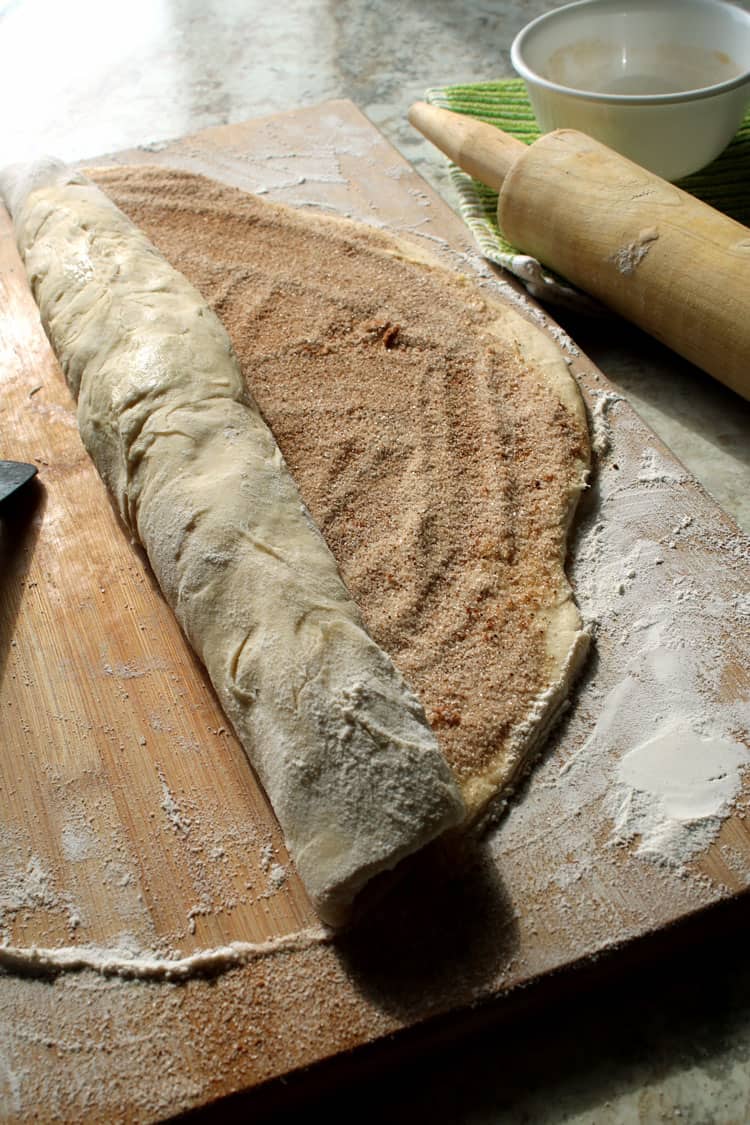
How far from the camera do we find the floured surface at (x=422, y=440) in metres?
1.26

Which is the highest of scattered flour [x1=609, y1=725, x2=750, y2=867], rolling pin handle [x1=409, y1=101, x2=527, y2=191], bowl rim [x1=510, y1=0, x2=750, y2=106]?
bowl rim [x1=510, y1=0, x2=750, y2=106]

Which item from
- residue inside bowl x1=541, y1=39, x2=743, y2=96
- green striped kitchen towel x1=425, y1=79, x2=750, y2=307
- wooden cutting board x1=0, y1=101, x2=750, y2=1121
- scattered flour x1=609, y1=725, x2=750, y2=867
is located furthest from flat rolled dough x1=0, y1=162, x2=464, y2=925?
residue inside bowl x1=541, y1=39, x2=743, y2=96

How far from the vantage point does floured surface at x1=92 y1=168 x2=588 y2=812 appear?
126 centimetres

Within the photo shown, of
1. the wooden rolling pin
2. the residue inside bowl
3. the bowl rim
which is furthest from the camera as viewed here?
the residue inside bowl

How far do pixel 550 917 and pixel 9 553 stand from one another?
997 millimetres

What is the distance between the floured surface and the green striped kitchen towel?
0.15 metres

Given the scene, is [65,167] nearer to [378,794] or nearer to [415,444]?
[415,444]

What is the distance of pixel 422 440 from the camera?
1.56 meters

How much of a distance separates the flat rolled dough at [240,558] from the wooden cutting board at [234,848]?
96mm

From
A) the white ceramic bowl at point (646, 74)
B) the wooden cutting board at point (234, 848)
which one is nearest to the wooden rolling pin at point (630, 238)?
the white ceramic bowl at point (646, 74)

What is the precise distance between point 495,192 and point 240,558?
140 centimetres

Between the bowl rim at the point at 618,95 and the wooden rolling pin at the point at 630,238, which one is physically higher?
the bowl rim at the point at 618,95

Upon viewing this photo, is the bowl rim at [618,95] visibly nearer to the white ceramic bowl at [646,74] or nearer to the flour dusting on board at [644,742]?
the white ceramic bowl at [646,74]

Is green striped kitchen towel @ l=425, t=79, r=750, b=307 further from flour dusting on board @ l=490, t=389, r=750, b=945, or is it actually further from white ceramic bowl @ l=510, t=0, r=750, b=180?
flour dusting on board @ l=490, t=389, r=750, b=945
